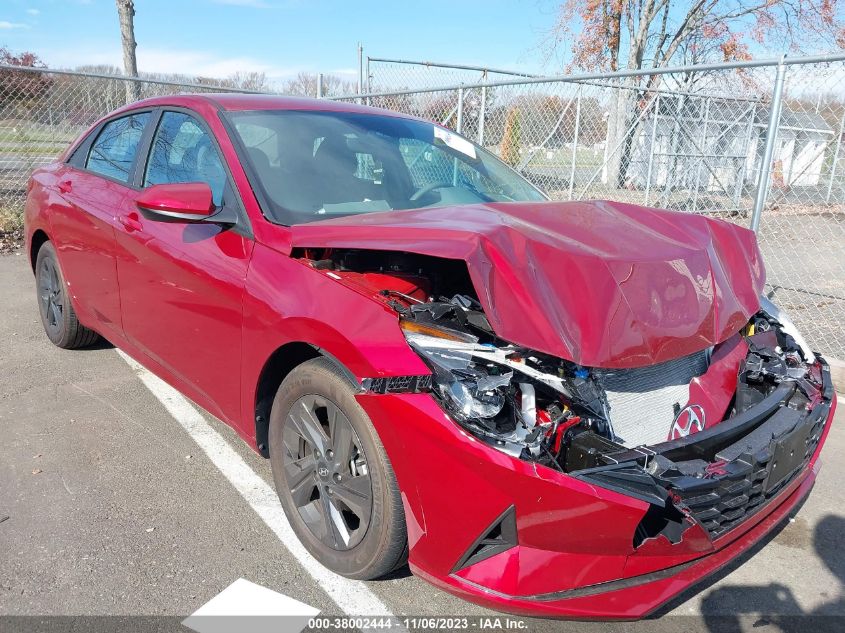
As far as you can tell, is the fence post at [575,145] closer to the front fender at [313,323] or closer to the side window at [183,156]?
the side window at [183,156]

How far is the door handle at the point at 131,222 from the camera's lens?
3.34 metres

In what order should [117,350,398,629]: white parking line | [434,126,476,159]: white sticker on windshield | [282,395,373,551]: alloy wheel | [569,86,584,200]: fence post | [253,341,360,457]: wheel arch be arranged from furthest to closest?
1. [569,86,584,200]: fence post
2. [434,126,476,159]: white sticker on windshield
3. [253,341,360,457]: wheel arch
4. [117,350,398,629]: white parking line
5. [282,395,373,551]: alloy wheel

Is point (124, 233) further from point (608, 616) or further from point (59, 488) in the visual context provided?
point (608, 616)

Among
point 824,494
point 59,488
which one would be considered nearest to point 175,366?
point 59,488

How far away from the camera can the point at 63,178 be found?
171 inches

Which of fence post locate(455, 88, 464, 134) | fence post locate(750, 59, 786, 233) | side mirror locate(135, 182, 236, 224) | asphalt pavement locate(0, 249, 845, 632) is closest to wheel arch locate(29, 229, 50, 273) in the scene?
asphalt pavement locate(0, 249, 845, 632)

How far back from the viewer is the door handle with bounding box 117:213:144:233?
334 centimetres

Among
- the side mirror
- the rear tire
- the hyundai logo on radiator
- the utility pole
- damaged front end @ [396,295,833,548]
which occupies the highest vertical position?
the utility pole

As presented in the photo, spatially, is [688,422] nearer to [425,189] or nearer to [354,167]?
[425,189]

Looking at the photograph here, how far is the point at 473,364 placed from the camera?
207 centimetres

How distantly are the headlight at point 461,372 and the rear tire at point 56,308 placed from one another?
324 cm

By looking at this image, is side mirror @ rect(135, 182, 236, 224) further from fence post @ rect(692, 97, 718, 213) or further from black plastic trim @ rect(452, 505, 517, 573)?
fence post @ rect(692, 97, 718, 213)

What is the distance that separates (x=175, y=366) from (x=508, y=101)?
6585 mm

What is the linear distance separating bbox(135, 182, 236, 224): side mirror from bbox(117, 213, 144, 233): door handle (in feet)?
1.95
